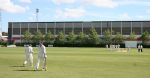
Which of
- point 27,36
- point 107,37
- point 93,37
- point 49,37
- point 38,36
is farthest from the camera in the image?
point 27,36

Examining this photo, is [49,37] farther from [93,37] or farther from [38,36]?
[93,37]

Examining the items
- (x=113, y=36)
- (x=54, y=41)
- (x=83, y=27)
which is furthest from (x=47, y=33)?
(x=113, y=36)

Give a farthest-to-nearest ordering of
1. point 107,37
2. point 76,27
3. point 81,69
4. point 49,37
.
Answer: point 76,27 < point 49,37 < point 107,37 < point 81,69

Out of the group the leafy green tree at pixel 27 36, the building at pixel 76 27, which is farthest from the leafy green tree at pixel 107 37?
the leafy green tree at pixel 27 36

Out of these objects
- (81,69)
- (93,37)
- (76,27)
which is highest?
(76,27)

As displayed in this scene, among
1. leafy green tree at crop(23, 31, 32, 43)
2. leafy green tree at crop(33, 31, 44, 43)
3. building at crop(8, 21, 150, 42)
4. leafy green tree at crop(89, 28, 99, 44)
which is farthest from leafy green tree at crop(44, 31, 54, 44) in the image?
leafy green tree at crop(89, 28, 99, 44)

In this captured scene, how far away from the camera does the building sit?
159 meters

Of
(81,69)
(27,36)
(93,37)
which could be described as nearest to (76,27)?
(93,37)

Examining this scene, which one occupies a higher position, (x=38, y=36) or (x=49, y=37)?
(x=38, y=36)

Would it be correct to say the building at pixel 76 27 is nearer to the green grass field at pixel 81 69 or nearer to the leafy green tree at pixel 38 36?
the leafy green tree at pixel 38 36

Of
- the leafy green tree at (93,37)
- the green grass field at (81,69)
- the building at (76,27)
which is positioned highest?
the building at (76,27)

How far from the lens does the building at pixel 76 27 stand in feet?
521

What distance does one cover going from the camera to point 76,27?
16812 centimetres

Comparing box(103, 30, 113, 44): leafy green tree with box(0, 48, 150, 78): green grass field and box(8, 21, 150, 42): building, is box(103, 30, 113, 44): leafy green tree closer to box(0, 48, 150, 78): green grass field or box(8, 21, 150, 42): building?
box(8, 21, 150, 42): building
